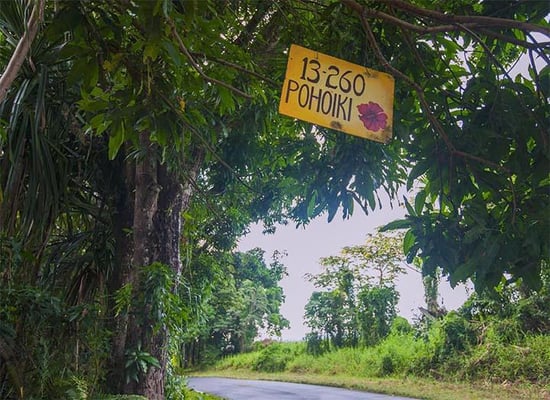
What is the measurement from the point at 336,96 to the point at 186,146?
3.37 ft

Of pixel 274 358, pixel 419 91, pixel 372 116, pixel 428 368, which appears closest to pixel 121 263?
pixel 372 116

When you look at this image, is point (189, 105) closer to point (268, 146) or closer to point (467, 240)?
point (467, 240)

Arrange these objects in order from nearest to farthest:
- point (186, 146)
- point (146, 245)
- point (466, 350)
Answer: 1. point (186, 146)
2. point (146, 245)
3. point (466, 350)

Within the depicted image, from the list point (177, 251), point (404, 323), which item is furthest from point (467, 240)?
point (404, 323)

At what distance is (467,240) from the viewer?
110cm

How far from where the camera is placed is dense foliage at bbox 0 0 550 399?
1.06 meters

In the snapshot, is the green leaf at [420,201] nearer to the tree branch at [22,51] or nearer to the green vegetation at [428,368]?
the tree branch at [22,51]

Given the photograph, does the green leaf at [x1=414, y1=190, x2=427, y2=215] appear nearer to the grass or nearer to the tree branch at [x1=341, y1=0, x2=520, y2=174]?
the tree branch at [x1=341, y1=0, x2=520, y2=174]

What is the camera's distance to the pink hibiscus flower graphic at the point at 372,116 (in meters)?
1.09

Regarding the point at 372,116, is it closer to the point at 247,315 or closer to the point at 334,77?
the point at 334,77

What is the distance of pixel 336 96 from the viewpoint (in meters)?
1.09

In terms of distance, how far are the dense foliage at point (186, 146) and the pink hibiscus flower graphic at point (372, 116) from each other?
96 millimetres

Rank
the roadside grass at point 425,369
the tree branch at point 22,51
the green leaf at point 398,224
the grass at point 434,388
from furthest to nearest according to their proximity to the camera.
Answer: the roadside grass at point 425,369 → the grass at point 434,388 → the green leaf at point 398,224 → the tree branch at point 22,51

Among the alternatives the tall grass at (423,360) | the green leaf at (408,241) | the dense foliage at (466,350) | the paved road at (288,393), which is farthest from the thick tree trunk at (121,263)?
the tall grass at (423,360)
